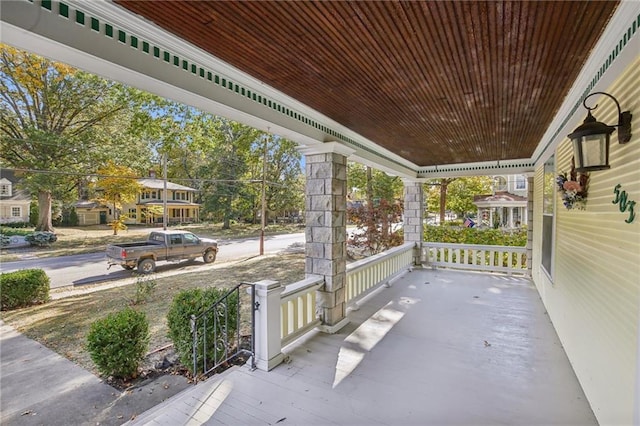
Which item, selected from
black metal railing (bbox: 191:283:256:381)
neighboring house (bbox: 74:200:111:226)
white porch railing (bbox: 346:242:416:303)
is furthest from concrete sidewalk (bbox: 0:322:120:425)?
neighboring house (bbox: 74:200:111:226)

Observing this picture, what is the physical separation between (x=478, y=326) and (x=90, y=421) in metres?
4.34

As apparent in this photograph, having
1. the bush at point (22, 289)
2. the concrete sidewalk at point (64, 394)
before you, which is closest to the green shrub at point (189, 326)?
the concrete sidewalk at point (64, 394)

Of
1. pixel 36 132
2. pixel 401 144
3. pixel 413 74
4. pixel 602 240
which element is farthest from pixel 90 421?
pixel 36 132

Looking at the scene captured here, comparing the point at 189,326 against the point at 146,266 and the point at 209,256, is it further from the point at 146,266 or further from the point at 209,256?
the point at 209,256

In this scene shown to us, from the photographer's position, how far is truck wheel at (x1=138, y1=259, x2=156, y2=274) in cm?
826

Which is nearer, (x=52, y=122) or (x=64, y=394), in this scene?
(x=64, y=394)

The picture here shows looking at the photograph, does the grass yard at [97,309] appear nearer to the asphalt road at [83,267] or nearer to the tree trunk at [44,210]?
the asphalt road at [83,267]

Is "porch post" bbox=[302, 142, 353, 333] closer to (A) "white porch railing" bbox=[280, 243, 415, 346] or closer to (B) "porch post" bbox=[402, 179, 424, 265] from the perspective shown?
(A) "white porch railing" bbox=[280, 243, 415, 346]

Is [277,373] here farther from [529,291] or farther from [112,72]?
[529,291]

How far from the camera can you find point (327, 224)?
12.0 ft

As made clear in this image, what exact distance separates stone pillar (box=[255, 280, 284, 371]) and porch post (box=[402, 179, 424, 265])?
5.56 m

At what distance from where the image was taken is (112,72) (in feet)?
5.69

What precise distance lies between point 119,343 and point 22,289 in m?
4.59

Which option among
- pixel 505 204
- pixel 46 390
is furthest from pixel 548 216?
pixel 505 204
